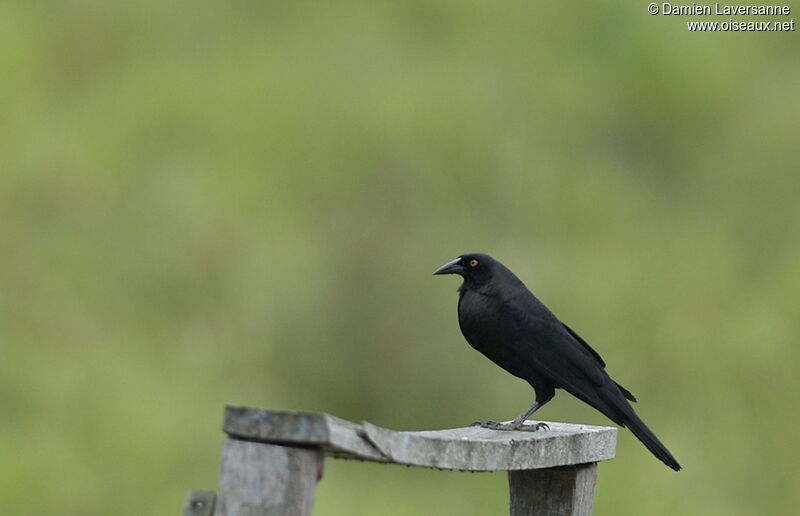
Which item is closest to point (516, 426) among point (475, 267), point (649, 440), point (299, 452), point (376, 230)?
point (649, 440)

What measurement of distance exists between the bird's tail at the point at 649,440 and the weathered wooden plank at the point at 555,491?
316mm

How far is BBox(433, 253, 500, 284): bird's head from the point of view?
5.08m

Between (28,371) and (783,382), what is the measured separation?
6.39m

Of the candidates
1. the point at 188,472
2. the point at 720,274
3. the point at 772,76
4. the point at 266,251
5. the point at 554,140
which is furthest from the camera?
the point at 772,76

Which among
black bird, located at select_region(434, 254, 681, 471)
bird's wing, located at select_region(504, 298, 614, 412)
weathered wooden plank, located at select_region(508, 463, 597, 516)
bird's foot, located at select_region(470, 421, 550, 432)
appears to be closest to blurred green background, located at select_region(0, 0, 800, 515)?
black bird, located at select_region(434, 254, 681, 471)

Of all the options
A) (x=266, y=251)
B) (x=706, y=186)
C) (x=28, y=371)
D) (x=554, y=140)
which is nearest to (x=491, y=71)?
(x=554, y=140)

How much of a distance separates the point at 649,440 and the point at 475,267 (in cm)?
106

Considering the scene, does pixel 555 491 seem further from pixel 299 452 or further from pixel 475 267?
pixel 299 452

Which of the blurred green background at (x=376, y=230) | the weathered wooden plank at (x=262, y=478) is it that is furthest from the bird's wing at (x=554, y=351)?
the blurred green background at (x=376, y=230)

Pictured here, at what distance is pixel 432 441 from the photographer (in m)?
3.18

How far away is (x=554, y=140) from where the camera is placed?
43.1 ft

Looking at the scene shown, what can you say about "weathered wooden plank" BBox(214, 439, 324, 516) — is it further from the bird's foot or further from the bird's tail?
the bird's tail

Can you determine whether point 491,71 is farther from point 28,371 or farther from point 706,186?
point 28,371

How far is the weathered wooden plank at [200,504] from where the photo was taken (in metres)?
2.81
